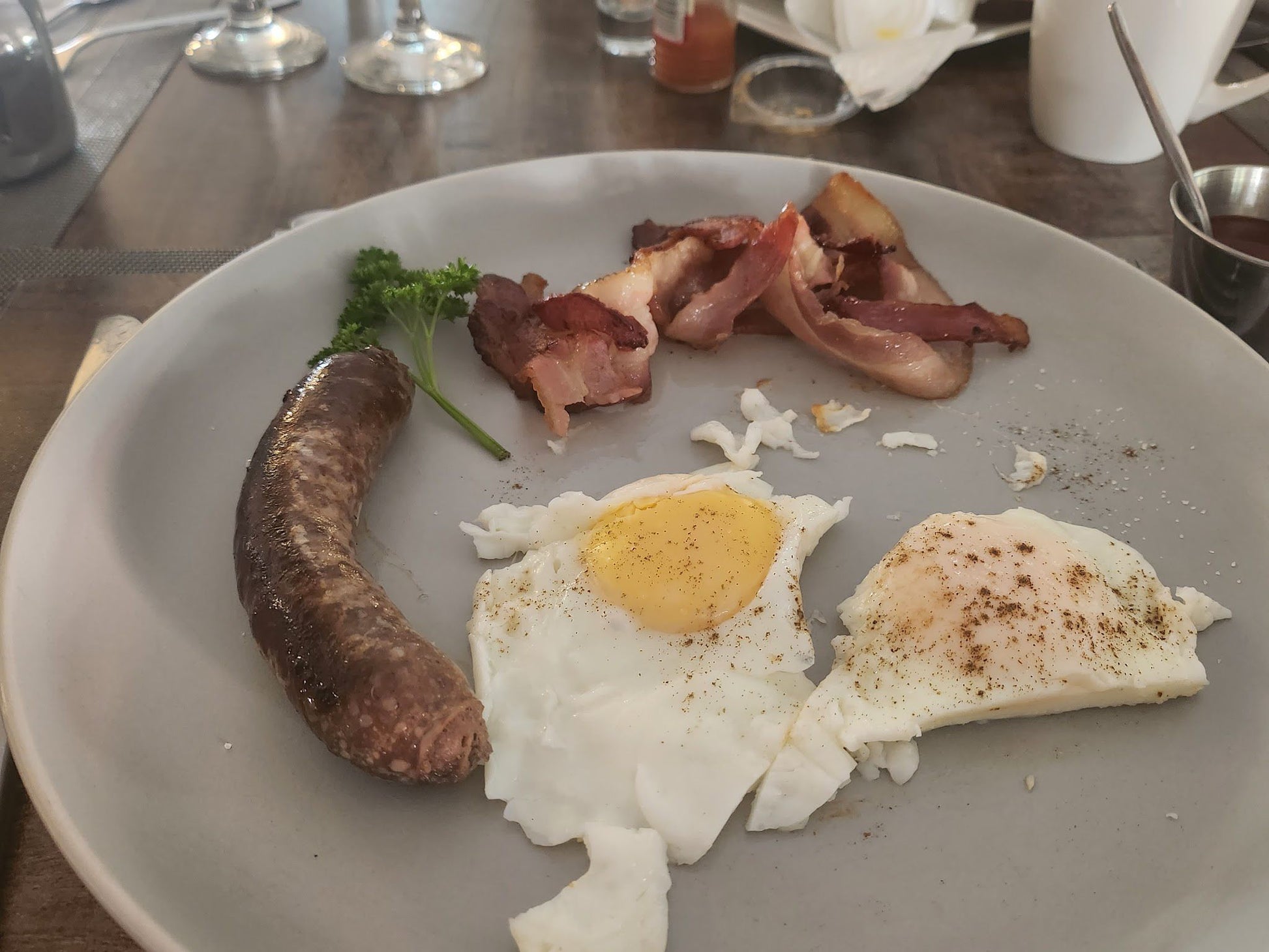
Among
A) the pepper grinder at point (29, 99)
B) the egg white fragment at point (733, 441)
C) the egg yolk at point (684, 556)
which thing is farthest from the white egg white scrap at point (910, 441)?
the pepper grinder at point (29, 99)

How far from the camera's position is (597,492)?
2.10m

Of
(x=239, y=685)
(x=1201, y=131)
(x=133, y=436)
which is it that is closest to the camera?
(x=239, y=685)

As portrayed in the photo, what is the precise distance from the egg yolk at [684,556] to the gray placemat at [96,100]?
7.24 feet

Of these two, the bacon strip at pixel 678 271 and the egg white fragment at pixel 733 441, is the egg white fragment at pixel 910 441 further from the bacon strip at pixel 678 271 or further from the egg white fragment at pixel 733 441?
the bacon strip at pixel 678 271

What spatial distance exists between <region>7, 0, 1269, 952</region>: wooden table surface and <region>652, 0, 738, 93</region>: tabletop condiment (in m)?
0.07

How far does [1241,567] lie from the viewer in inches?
74.5

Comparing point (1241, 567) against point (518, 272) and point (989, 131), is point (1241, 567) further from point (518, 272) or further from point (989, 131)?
point (989, 131)

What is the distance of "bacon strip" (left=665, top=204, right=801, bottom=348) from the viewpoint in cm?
242

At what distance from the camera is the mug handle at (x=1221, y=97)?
2953 millimetres

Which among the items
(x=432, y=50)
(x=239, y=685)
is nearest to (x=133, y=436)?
(x=239, y=685)

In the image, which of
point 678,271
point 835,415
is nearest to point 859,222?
point 678,271

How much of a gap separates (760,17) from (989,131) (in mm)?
1012

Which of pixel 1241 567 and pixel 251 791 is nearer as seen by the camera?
pixel 251 791

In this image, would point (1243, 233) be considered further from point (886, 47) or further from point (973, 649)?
point (973, 649)
